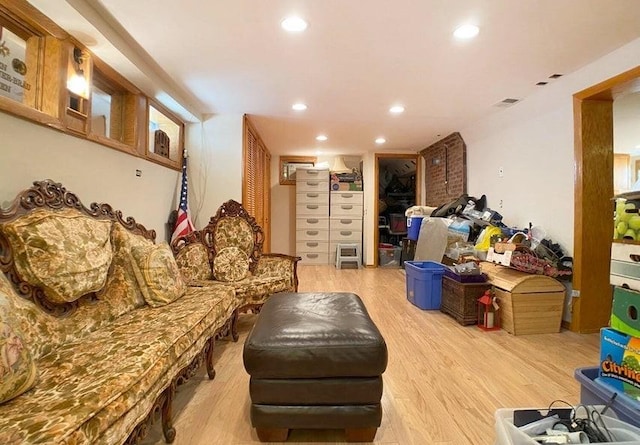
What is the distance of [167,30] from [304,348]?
2.09 m

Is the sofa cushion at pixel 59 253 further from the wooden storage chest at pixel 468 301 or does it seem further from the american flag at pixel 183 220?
the wooden storage chest at pixel 468 301

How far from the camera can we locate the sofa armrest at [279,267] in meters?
2.94

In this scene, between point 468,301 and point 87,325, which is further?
point 468,301

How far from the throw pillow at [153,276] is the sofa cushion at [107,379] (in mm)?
122

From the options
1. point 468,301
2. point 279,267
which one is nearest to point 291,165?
point 279,267

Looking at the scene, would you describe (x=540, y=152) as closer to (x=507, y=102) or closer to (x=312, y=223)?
(x=507, y=102)

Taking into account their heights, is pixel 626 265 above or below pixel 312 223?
below

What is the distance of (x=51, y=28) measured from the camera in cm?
171

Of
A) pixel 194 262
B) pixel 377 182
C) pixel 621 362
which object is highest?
pixel 377 182

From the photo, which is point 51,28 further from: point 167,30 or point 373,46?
point 373,46

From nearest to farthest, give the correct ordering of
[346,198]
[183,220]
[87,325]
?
[87,325], [183,220], [346,198]

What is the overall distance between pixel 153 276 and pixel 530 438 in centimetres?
195

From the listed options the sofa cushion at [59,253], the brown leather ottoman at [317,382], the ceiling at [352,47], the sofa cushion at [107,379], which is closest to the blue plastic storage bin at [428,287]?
the ceiling at [352,47]

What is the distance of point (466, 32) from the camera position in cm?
197
